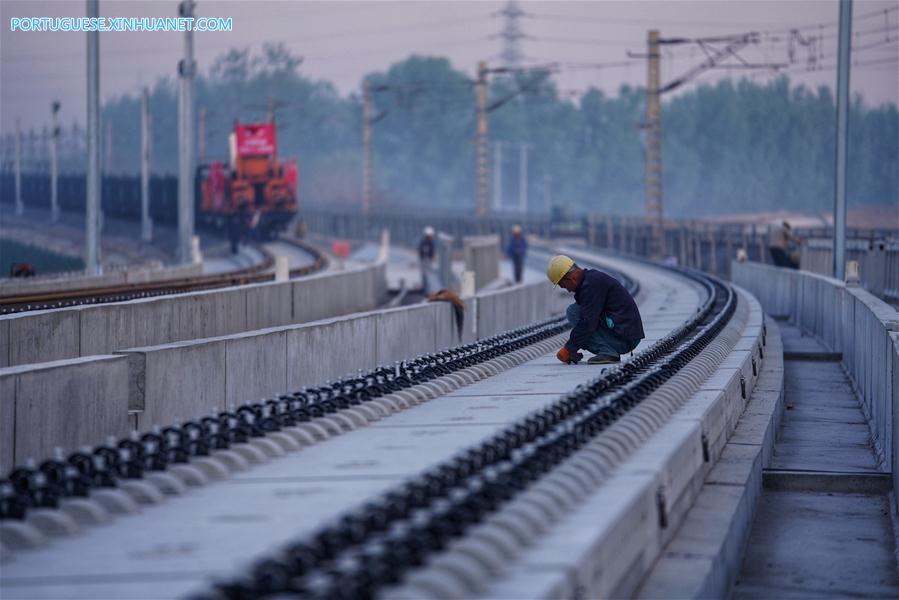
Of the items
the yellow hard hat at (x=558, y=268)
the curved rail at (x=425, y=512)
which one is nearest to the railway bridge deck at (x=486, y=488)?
the curved rail at (x=425, y=512)

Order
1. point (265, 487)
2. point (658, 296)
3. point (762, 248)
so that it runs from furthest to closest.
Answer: point (762, 248), point (658, 296), point (265, 487)

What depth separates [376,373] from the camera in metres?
15.4

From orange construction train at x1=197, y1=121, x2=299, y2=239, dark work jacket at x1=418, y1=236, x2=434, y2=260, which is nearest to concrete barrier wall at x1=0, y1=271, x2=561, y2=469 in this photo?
dark work jacket at x1=418, y1=236, x2=434, y2=260

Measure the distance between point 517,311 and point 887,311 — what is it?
1244cm

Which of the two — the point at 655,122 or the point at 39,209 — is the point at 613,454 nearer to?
the point at 655,122

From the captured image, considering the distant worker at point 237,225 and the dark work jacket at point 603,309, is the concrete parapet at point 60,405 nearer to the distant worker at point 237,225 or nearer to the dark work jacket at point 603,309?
the dark work jacket at point 603,309

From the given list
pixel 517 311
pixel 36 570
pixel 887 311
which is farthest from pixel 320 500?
pixel 517 311

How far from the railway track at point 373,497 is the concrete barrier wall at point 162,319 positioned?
3.52m

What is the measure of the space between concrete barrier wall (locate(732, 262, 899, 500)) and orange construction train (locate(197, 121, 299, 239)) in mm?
36799

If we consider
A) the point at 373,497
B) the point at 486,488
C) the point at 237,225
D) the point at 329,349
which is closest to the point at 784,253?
the point at 237,225

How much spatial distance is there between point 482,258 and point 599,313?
28.2m

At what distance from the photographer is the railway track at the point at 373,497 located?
680 centimetres

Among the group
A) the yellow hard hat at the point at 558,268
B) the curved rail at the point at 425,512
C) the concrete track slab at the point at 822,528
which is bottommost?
the concrete track slab at the point at 822,528

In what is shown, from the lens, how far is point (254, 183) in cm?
7456
